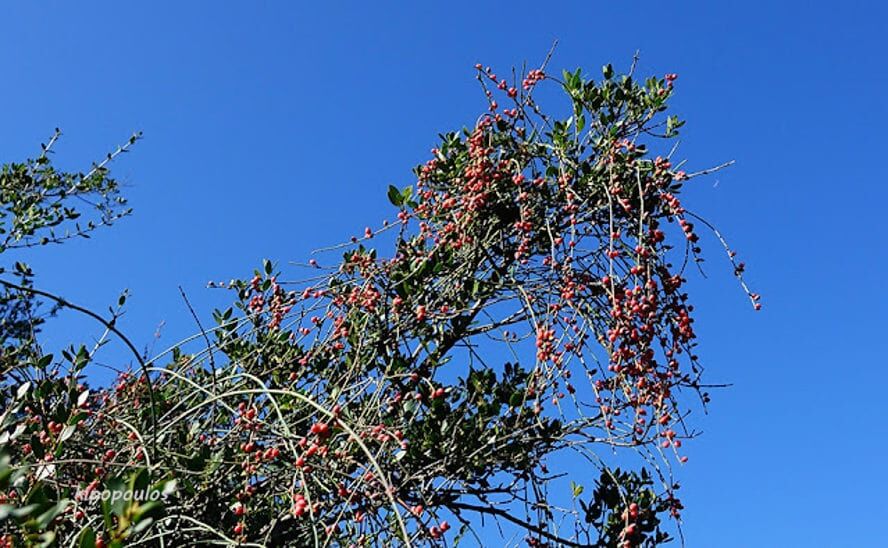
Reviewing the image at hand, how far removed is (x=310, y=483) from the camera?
222cm

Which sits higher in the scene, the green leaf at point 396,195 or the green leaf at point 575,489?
the green leaf at point 396,195

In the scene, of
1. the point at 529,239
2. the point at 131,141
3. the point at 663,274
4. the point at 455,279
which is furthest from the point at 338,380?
the point at 131,141

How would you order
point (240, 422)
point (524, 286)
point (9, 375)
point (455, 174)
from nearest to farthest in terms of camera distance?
1. point (240, 422)
2. point (9, 375)
3. point (524, 286)
4. point (455, 174)

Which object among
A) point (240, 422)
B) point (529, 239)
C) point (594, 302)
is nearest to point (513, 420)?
point (594, 302)

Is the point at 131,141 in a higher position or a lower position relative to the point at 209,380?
higher

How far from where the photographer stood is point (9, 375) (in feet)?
7.74

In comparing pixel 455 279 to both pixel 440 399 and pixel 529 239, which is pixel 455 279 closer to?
pixel 529 239

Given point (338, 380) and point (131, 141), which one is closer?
point (338, 380)

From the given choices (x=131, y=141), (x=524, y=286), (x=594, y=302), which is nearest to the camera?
(x=594, y=302)

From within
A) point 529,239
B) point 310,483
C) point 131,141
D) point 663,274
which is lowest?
point 310,483

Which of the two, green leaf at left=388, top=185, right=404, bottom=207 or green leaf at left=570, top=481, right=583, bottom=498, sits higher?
green leaf at left=388, top=185, right=404, bottom=207

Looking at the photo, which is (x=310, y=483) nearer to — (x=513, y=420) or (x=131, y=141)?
(x=513, y=420)

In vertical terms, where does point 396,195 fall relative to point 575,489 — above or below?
above

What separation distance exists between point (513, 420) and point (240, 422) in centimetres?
82
